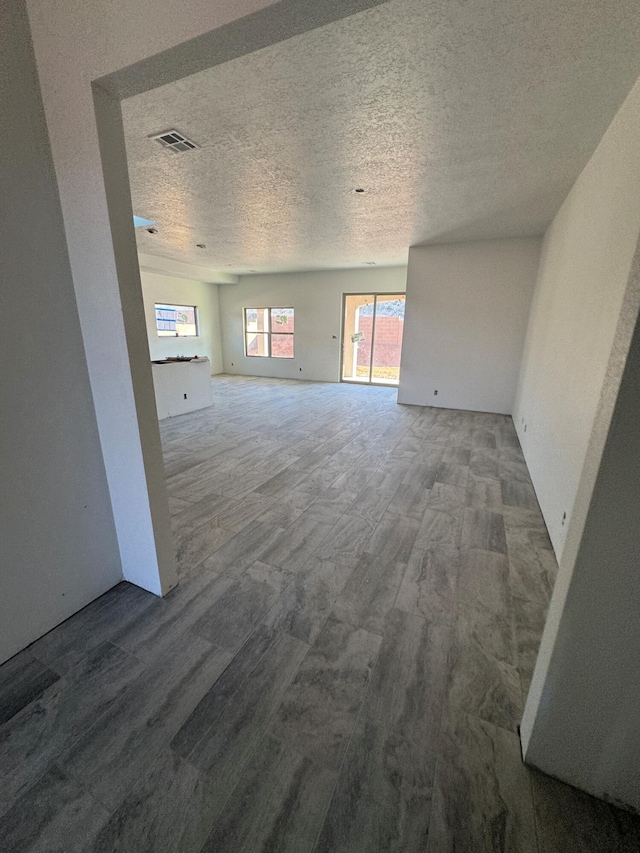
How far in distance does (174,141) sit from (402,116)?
Result: 1.71 meters

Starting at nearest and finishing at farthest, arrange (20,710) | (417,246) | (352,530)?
(20,710) → (352,530) → (417,246)

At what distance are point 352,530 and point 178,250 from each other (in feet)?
20.6

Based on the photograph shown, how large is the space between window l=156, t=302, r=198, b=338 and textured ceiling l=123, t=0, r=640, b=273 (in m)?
4.43

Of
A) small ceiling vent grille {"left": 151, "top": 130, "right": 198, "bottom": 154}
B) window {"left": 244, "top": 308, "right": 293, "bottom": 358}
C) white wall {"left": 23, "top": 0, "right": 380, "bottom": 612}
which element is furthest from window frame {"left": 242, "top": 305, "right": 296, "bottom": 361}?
white wall {"left": 23, "top": 0, "right": 380, "bottom": 612}

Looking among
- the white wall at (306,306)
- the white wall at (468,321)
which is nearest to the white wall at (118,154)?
the white wall at (468,321)

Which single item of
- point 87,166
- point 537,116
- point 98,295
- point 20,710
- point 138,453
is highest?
point 537,116

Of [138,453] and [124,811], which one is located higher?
[138,453]

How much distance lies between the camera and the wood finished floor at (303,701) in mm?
943

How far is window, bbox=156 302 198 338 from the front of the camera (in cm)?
800

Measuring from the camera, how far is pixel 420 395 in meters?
6.26

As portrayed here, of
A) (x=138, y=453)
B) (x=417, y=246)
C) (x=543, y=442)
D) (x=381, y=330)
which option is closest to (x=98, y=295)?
(x=138, y=453)

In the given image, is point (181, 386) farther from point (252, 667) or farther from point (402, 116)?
point (252, 667)

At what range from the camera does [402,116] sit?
214 centimetres

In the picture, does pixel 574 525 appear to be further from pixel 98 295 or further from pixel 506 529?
pixel 98 295
